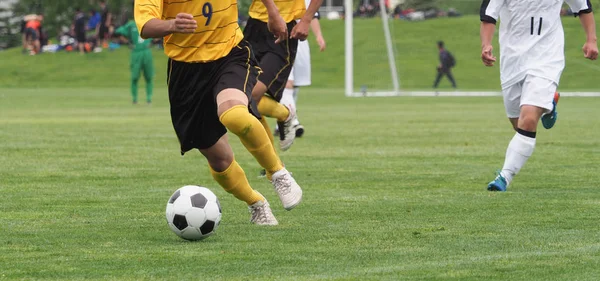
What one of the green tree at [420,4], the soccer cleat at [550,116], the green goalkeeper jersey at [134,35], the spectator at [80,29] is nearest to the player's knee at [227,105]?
the soccer cleat at [550,116]

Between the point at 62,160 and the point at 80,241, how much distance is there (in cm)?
583

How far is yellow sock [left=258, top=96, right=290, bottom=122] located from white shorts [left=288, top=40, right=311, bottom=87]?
13.9 ft

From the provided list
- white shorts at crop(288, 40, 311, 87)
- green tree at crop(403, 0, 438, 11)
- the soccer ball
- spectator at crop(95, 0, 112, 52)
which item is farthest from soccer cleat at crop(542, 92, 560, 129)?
spectator at crop(95, 0, 112, 52)

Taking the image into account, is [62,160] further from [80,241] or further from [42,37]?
[42,37]

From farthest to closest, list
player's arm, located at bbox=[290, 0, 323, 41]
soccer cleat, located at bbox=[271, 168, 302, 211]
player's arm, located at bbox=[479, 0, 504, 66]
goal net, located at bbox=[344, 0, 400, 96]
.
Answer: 1. goal net, located at bbox=[344, 0, 400, 96]
2. player's arm, located at bbox=[479, 0, 504, 66]
3. player's arm, located at bbox=[290, 0, 323, 41]
4. soccer cleat, located at bbox=[271, 168, 302, 211]

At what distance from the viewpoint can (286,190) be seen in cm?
681

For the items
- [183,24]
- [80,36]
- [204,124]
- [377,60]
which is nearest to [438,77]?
[377,60]

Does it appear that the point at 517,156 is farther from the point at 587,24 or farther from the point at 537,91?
the point at 587,24

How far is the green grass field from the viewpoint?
538cm

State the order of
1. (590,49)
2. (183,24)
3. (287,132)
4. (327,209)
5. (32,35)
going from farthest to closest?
(32,35)
(287,132)
(590,49)
(327,209)
(183,24)

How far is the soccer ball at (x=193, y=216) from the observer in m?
6.33

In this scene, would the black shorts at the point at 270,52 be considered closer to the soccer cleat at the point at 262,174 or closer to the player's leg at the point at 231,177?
the soccer cleat at the point at 262,174

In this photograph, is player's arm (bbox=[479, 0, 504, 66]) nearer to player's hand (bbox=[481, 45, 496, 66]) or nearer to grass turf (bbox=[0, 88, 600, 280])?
player's hand (bbox=[481, 45, 496, 66])

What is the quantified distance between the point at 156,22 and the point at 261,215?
53.1 inches
